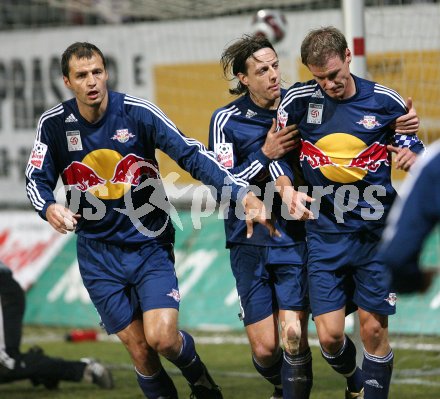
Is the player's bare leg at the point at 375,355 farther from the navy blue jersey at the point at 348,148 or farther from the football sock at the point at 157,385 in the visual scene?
the football sock at the point at 157,385

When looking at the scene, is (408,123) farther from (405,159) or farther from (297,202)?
(297,202)

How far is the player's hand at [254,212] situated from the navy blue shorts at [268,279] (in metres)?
0.38

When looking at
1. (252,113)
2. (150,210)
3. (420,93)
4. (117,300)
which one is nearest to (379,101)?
(252,113)

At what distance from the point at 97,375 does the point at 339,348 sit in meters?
2.44

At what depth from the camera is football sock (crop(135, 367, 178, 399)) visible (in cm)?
636

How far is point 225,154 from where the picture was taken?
21.2ft

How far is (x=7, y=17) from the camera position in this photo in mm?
13531

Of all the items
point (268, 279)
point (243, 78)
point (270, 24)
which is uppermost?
point (270, 24)

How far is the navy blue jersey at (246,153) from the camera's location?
6414 mm

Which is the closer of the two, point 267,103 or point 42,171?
point 42,171

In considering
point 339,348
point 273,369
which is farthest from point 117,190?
point 339,348

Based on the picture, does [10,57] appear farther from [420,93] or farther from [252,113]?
[252,113]

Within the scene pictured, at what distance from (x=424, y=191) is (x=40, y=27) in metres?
10.2

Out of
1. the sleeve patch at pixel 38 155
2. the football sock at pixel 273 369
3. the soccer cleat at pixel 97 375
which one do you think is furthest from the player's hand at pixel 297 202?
the soccer cleat at pixel 97 375
